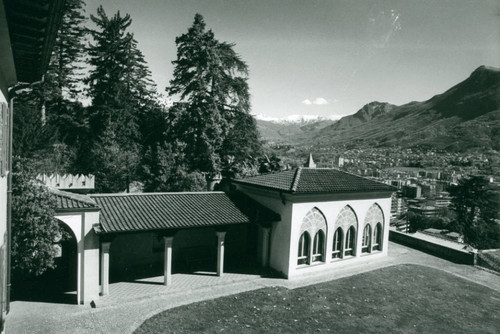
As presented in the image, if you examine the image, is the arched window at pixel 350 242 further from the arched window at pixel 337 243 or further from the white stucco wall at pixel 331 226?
the arched window at pixel 337 243

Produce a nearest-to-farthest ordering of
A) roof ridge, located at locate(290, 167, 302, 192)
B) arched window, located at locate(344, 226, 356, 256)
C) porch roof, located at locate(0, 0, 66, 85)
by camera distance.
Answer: porch roof, located at locate(0, 0, 66, 85), roof ridge, located at locate(290, 167, 302, 192), arched window, located at locate(344, 226, 356, 256)

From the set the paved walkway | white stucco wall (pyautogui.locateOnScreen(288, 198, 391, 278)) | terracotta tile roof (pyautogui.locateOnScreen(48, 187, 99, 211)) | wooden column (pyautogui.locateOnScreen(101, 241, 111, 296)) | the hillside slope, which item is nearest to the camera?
the paved walkway

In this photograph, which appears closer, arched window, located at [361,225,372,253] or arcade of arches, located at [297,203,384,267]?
arcade of arches, located at [297,203,384,267]

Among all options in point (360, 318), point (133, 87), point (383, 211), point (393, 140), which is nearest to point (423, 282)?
point (383, 211)

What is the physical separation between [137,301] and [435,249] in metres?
20.2

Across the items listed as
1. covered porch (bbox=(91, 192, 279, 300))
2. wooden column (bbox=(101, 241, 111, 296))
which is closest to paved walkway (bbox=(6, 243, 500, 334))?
covered porch (bbox=(91, 192, 279, 300))

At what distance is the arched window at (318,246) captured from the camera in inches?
723

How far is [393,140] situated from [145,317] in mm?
201167

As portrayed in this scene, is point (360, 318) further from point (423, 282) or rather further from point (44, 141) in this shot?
point (44, 141)

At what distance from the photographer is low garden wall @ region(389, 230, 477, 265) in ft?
70.6

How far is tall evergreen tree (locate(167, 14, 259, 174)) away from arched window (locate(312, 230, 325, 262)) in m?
11.1

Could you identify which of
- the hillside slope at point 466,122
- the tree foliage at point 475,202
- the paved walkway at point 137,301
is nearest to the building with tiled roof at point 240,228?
the paved walkway at point 137,301

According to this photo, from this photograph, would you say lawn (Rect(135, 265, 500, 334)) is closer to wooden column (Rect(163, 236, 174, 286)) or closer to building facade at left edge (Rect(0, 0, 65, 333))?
wooden column (Rect(163, 236, 174, 286))

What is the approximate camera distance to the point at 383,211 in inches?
824
